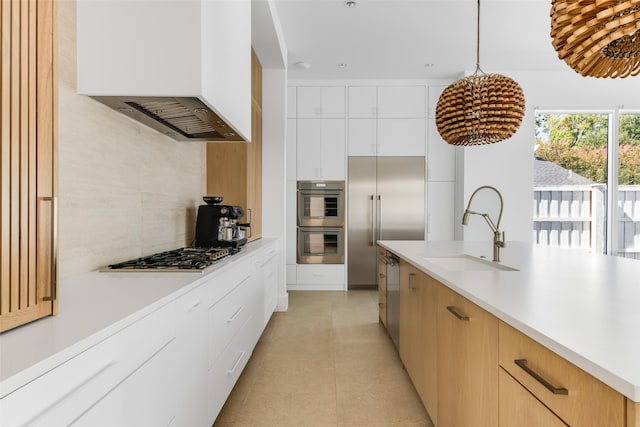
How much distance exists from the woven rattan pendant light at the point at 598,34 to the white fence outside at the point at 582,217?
4.24 metres

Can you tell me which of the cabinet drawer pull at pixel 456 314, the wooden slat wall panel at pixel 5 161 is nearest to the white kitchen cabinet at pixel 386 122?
the cabinet drawer pull at pixel 456 314

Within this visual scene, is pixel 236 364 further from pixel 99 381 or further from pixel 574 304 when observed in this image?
pixel 574 304

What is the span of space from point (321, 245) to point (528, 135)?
10.4 ft

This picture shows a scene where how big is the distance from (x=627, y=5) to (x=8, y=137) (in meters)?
1.58

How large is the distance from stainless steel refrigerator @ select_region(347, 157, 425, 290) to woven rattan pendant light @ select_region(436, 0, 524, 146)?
2781 mm

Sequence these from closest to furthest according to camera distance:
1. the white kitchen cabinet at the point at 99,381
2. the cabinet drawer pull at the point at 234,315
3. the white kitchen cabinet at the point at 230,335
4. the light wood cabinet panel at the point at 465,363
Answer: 1. the white kitchen cabinet at the point at 99,381
2. the light wood cabinet panel at the point at 465,363
3. the white kitchen cabinet at the point at 230,335
4. the cabinet drawer pull at the point at 234,315

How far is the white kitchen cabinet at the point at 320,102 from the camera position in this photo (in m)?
5.10

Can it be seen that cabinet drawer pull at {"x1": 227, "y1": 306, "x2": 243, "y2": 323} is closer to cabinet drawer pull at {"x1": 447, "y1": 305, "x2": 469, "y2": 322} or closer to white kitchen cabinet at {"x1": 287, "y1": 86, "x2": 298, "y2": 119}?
cabinet drawer pull at {"x1": 447, "y1": 305, "x2": 469, "y2": 322}

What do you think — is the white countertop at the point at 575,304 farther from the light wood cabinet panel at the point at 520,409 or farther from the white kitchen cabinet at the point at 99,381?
the white kitchen cabinet at the point at 99,381

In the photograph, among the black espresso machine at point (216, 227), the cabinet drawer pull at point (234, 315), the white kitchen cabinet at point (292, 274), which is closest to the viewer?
the cabinet drawer pull at point (234, 315)

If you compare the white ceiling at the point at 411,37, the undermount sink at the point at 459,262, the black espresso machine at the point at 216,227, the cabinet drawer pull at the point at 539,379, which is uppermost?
the white ceiling at the point at 411,37

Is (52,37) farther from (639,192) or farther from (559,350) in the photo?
(639,192)

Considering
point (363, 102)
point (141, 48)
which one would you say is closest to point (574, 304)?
point (141, 48)

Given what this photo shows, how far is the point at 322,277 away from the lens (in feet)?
16.7
